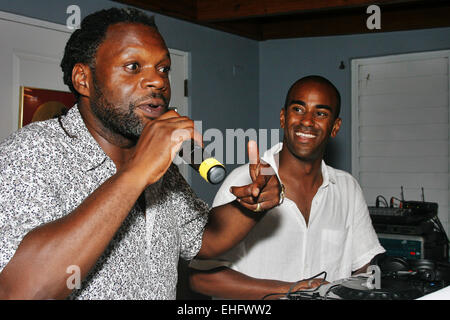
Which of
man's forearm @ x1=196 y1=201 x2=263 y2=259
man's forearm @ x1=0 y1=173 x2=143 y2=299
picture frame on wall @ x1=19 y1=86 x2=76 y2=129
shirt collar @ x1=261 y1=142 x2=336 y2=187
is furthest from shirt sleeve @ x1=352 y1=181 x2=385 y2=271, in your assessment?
picture frame on wall @ x1=19 y1=86 x2=76 y2=129

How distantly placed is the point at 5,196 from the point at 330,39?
3.63 m

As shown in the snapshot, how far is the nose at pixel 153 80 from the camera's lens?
107 centimetres

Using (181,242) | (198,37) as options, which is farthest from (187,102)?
(181,242)

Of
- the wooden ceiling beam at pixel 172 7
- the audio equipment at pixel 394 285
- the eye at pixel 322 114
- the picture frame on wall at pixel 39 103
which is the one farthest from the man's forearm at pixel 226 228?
the wooden ceiling beam at pixel 172 7

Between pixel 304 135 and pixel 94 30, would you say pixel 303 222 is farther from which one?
pixel 94 30

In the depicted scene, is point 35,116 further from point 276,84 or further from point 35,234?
point 276,84

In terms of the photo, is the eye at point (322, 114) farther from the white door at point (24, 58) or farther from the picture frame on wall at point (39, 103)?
the white door at point (24, 58)

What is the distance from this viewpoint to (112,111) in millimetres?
1109

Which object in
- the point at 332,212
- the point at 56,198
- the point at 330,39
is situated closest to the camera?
the point at 56,198

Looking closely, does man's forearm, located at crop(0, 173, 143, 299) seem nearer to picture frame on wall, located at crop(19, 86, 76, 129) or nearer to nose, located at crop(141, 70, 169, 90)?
nose, located at crop(141, 70, 169, 90)

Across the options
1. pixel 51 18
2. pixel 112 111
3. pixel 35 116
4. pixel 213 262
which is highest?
pixel 51 18

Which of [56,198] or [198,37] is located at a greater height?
[198,37]

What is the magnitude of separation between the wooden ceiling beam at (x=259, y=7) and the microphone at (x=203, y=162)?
8.01 feet

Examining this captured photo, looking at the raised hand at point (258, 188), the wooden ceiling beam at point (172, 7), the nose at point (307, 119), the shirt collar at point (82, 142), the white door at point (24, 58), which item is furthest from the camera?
the wooden ceiling beam at point (172, 7)
